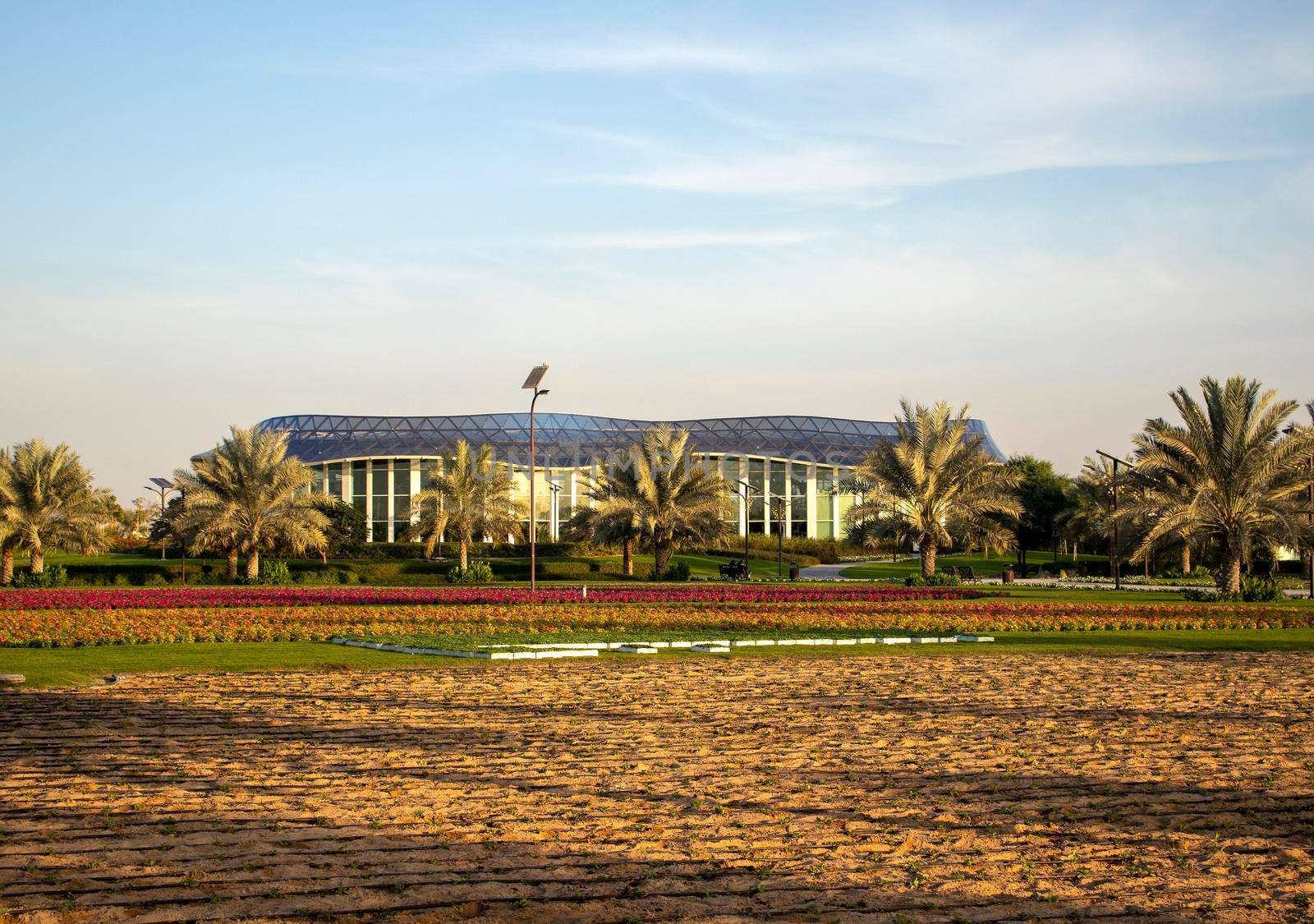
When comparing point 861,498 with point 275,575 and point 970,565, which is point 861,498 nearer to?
point 970,565

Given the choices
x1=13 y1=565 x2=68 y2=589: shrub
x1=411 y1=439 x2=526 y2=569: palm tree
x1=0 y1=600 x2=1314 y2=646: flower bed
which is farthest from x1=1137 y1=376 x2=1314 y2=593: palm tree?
x1=13 y1=565 x2=68 y2=589: shrub

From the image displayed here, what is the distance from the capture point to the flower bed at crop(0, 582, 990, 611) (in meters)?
30.8

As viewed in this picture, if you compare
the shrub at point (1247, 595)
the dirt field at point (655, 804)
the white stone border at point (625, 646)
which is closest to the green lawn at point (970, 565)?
the shrub at point (1247, 595)

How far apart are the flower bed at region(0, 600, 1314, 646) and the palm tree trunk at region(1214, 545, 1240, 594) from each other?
3.99 metres

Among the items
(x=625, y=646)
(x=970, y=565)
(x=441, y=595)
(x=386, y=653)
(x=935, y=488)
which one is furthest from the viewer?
(x=970, y=565)

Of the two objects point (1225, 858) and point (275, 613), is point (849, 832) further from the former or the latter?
point (275, 613)

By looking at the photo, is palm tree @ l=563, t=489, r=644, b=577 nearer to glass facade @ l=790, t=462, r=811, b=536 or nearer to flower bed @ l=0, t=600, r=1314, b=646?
flower bed @ l=0, t=600, r=1314, b=646

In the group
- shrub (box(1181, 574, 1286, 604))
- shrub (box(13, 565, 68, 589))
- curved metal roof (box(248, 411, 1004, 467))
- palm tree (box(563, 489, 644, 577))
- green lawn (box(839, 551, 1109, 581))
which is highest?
curved metal roof (box(248, 411, 1004, 467))

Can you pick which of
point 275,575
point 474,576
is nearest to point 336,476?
point 275,575

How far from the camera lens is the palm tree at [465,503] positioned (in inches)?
2053

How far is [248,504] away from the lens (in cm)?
4738

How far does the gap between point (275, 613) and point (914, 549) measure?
23402mm

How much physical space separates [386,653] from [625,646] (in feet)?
13.1

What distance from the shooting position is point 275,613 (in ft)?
90.1
